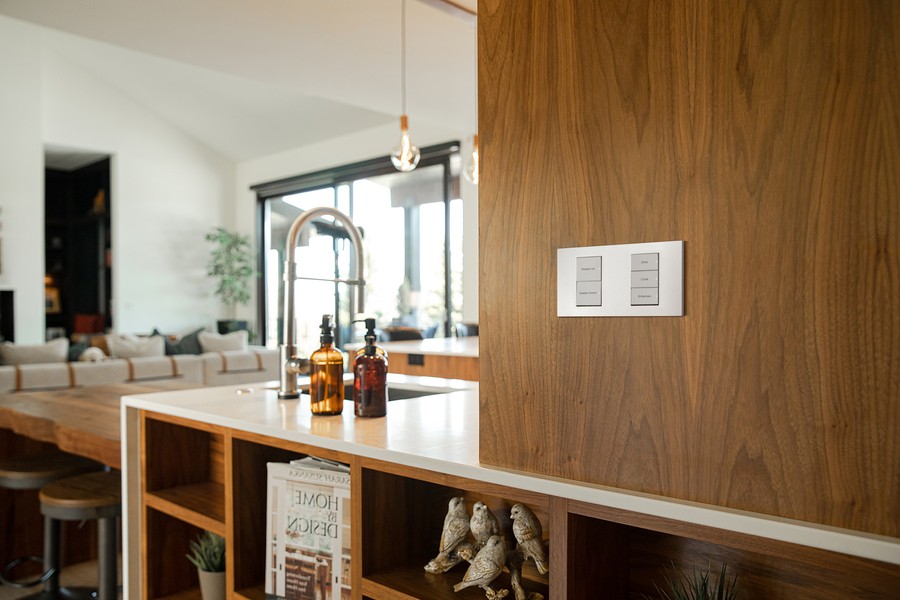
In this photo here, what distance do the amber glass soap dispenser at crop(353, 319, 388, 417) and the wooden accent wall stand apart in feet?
1.36

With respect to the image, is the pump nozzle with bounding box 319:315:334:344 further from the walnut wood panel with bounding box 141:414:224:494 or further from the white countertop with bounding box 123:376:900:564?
the walnut wood panel with bounding box 141:414:224:494

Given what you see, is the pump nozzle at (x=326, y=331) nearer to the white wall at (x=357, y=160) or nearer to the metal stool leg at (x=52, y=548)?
the metal stool leg at (x=52, y=548)

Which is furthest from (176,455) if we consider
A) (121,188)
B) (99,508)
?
(121,188)

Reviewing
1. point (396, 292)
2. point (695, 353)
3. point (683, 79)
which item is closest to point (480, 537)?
point (695, 353)

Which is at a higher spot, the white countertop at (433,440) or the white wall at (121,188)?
the white wall at (121,188)

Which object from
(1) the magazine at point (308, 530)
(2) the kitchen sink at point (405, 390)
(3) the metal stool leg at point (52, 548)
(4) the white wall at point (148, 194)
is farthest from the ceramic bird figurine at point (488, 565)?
(4) the white wall at point (148, 194)

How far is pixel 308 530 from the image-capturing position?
124cm

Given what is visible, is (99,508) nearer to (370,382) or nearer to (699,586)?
(370,382)

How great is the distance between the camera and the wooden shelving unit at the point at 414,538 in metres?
0.85

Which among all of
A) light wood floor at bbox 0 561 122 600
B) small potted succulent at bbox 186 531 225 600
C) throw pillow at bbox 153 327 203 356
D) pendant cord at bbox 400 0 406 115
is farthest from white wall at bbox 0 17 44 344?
small potted succulent at bbox 186 531 225 600

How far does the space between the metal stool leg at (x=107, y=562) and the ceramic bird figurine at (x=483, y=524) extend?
154cm

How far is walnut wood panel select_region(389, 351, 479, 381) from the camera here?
3408mm

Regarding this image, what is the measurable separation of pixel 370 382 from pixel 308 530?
0.99ft

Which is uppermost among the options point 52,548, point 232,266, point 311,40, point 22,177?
point 311,40
